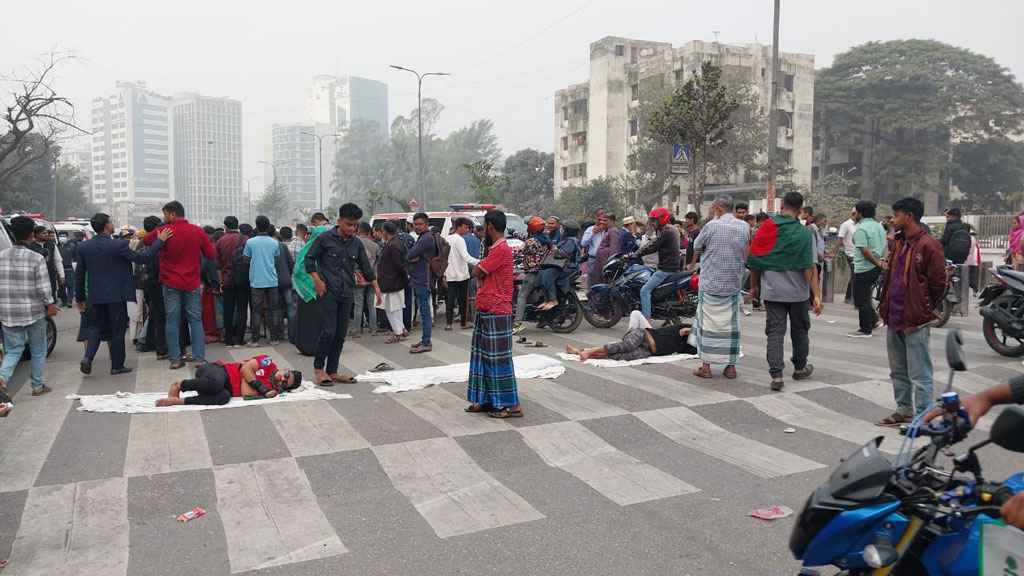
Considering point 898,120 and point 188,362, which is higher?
point 898,120

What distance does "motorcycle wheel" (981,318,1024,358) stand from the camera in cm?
881

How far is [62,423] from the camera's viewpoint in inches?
254

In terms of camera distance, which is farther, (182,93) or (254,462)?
(182,93)

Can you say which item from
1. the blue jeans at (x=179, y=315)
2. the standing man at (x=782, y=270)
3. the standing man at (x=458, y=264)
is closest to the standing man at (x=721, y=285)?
the standing man at (x=782, y=270)

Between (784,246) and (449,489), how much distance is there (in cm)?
421

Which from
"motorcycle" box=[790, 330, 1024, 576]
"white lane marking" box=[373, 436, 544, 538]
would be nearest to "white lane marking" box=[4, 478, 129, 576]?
"white lane marking" box=[373, 436, 544, 538]

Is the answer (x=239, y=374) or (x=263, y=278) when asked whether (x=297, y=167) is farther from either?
(x=239, y=374)

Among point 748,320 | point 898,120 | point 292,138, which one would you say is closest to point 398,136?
point 898,120

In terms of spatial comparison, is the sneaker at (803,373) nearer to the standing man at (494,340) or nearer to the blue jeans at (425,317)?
the standing man at (494,340)

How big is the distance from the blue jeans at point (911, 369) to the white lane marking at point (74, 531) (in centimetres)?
562

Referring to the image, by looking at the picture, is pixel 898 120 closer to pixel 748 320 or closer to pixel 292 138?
pixel 748 320

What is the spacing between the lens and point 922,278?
5887mm

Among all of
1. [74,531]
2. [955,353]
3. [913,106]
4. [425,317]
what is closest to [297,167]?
[913,106]

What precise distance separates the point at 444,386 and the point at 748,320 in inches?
265
